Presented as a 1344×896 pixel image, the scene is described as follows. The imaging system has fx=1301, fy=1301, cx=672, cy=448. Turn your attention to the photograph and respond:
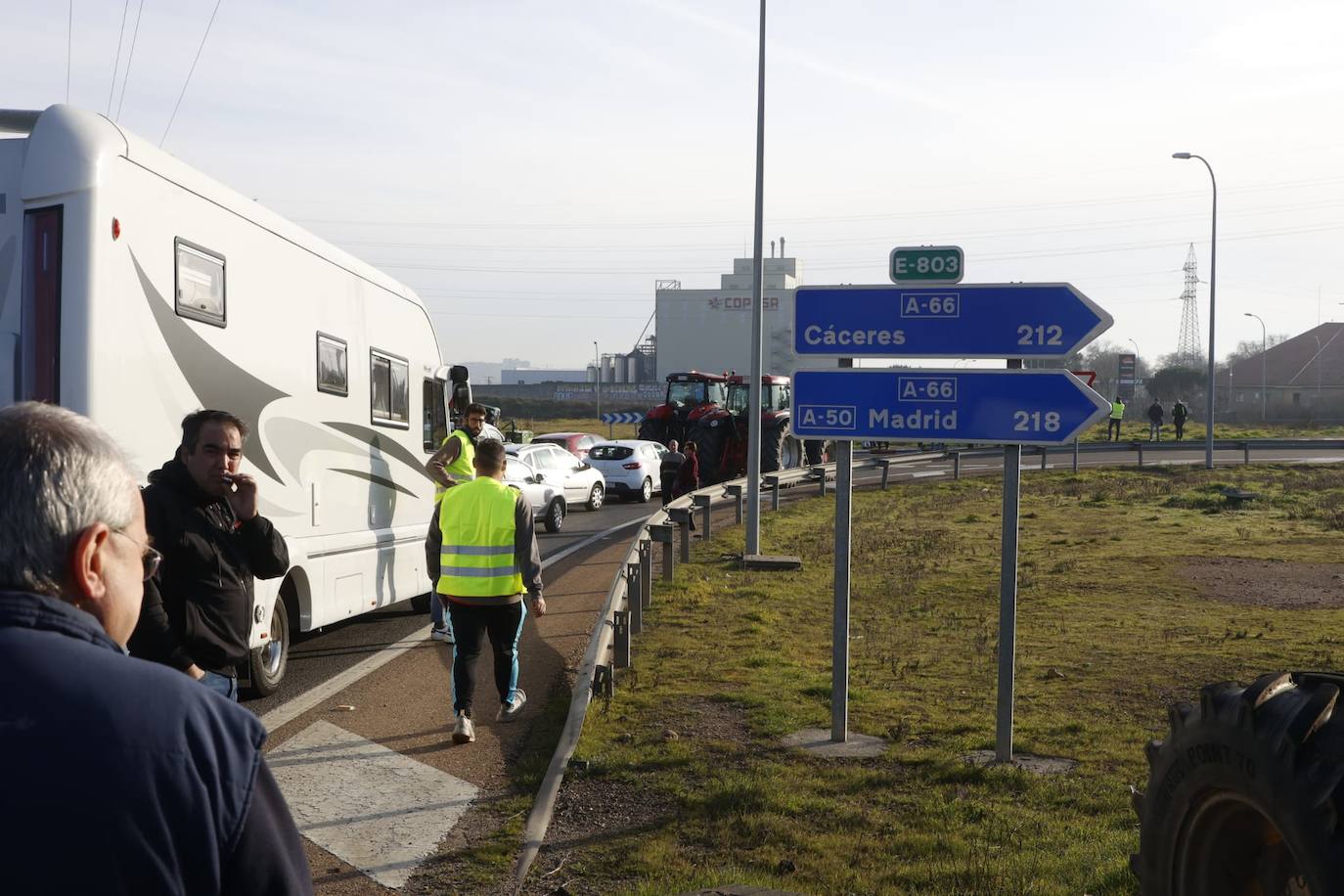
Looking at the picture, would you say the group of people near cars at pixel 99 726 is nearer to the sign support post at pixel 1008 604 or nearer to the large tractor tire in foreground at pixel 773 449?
the sign support post at pixel 1008 604

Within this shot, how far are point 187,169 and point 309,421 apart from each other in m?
2.41

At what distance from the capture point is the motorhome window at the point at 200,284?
7.40m

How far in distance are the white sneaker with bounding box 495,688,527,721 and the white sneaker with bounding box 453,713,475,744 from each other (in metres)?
0.48

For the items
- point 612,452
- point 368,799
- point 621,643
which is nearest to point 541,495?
point 612,452

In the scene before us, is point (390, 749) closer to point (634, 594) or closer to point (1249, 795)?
point (634, 594)

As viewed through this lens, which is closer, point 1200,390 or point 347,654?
point 347,654

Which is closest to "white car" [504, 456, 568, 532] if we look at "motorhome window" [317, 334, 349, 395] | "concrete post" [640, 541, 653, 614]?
"concrete post" [640, 541, 653, 614]

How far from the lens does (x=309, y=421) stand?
949cm

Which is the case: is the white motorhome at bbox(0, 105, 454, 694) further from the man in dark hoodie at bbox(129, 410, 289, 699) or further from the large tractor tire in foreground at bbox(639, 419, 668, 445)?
Answer: the large tractor tire in foreground at bbox(639, 419, 668, 445)

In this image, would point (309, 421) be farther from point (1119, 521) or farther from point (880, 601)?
point (1119, 521)

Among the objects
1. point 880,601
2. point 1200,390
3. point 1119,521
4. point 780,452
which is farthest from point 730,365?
point 880,601

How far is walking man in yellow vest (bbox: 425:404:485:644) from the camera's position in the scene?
10.8 metres

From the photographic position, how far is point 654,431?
30.8m

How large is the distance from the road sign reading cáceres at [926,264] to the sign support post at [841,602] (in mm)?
646
